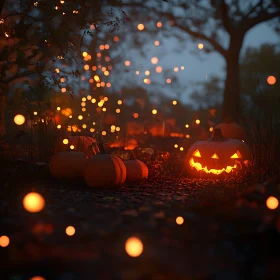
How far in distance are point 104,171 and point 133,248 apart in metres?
2.48

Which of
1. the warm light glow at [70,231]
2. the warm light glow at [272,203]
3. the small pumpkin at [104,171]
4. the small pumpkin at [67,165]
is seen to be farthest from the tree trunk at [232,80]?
the warm light glow at [70,231]

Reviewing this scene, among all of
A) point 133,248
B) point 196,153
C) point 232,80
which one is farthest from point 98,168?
point 232,80

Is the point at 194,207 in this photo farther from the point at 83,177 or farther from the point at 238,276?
the point at 83,177

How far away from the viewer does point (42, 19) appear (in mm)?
5602

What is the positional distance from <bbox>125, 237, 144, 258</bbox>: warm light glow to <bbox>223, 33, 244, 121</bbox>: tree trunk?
7833 mm

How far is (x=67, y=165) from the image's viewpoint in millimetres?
5520

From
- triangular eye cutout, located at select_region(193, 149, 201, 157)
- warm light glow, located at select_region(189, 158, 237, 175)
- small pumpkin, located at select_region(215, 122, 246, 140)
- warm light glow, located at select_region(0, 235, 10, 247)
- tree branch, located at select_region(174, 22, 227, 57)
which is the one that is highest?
tree branch, located at select_region(174, 22, 227, 57)

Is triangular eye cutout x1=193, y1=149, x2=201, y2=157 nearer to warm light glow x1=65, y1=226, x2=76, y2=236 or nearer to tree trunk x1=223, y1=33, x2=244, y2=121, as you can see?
warm light glow x1=65, y1=226, x2=76, y2=236

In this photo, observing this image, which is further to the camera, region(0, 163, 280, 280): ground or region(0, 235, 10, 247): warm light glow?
region(0, 235, 10, 247): warm light glow

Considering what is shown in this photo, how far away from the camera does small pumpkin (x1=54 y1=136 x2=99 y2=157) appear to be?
6.49m

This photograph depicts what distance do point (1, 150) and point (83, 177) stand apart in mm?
1265

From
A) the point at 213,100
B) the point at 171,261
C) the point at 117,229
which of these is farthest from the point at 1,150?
the point at 213,100

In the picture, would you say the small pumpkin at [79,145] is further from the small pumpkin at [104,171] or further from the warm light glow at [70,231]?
the warm light glow at [70,231]

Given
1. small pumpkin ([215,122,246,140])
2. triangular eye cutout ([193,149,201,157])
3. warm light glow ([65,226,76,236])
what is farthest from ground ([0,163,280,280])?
small pumpkin ([215,122,246,140])
